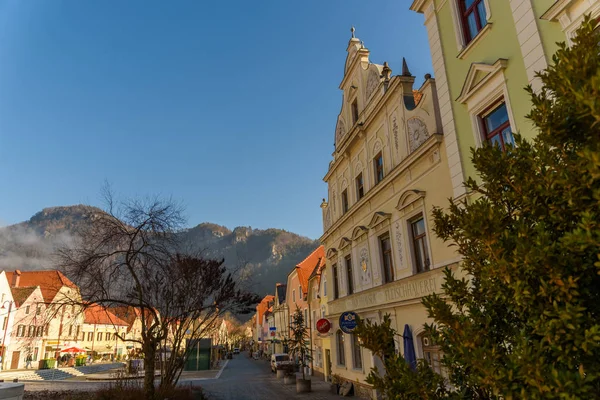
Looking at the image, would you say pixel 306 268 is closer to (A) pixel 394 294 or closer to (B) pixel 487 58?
(A) pixel 394 294

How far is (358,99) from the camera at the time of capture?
65.7 ft

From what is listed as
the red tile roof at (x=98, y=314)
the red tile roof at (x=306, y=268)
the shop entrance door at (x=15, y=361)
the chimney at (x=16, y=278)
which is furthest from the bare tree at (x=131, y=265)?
the chimney at (x=16, y=278)

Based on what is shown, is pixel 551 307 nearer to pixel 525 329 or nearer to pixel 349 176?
pixel 525 329

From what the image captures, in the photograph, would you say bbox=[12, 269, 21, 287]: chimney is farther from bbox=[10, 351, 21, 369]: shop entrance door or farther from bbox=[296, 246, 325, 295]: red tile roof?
bbox=[296, 246, 325, 295]: red tile roof

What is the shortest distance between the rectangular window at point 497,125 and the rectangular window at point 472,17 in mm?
2410

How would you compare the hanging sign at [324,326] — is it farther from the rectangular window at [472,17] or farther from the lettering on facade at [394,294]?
the rectangular window at [472,17]

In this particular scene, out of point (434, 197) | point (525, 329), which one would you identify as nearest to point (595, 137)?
point (525, 329)

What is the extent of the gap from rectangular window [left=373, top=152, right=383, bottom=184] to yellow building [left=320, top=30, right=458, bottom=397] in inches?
1.8

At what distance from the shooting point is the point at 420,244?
46.3ft

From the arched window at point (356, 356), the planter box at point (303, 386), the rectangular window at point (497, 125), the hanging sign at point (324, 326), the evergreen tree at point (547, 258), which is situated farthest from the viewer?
the planter box at point (303, 386)

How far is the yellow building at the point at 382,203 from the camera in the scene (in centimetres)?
1324

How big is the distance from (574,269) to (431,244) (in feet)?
33.9

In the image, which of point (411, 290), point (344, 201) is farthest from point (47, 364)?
point (411, 290)

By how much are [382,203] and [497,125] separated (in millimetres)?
7332
